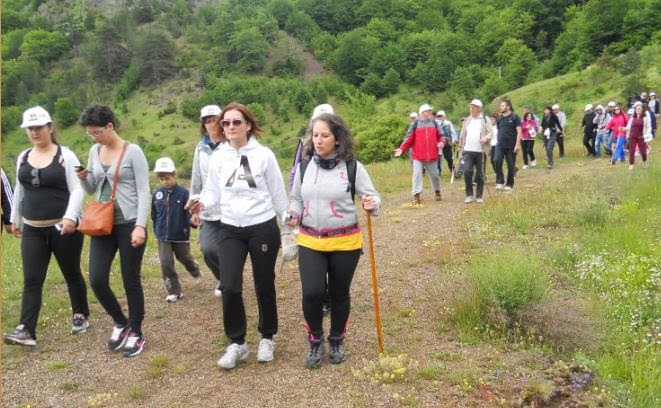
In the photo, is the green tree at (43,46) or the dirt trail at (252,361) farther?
the green tree at (43,46)

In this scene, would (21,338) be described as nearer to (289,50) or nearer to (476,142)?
(476,142)

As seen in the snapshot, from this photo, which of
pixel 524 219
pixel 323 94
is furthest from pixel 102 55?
pixel 524 219

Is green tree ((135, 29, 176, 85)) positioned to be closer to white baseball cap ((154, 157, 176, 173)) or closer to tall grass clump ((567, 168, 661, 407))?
white baseball cap ((154, 157, 176, 173))

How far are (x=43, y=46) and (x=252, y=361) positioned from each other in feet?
491

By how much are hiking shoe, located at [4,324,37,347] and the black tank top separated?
107 centimetres

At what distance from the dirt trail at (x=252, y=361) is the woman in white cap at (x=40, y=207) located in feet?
1.79

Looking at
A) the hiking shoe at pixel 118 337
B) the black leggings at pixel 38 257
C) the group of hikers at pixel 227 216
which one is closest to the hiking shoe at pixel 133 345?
the group of hikers at pixel 227 216

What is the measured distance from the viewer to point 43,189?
5.06 m

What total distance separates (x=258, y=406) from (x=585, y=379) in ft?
7.79

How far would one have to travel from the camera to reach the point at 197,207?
488 cm

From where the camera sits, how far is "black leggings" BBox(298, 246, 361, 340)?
429cm

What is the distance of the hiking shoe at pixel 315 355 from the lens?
14.6ft

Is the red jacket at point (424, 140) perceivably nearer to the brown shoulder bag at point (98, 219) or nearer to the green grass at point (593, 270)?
the green grass at point (593, 270)

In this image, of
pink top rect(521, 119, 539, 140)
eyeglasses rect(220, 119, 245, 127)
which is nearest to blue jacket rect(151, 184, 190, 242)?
eyeglasses rect(220, 119, 245, 127)
